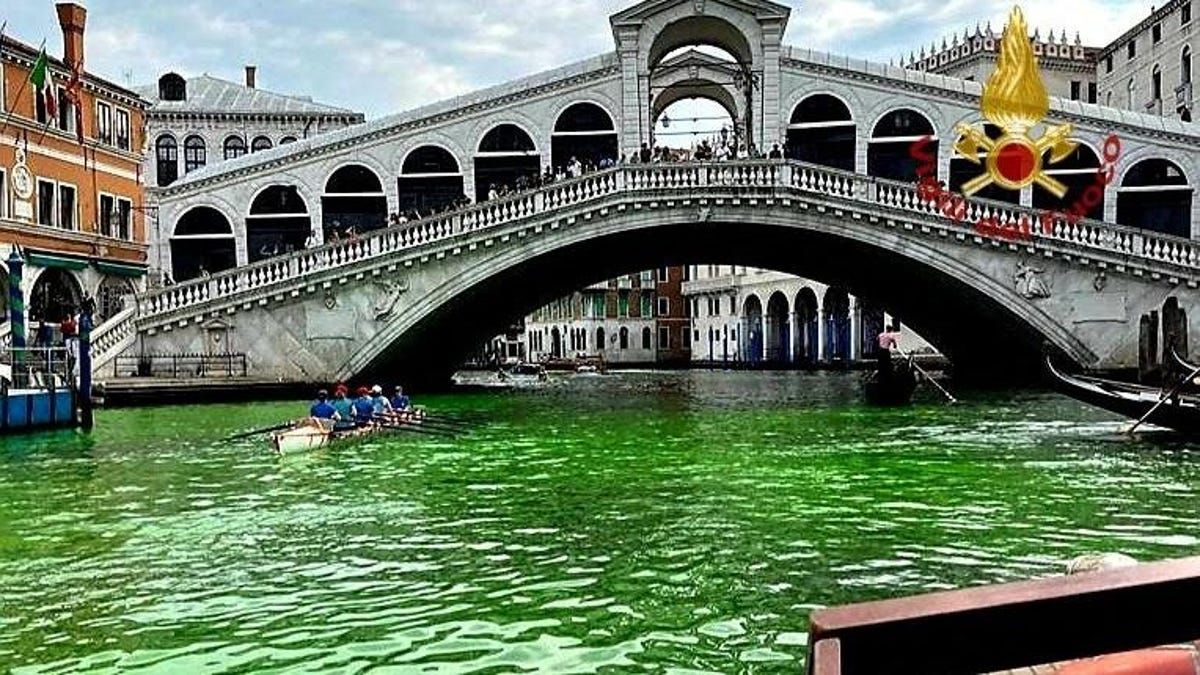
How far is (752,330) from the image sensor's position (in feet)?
181

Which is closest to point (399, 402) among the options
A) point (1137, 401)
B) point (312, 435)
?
point (312, 435)

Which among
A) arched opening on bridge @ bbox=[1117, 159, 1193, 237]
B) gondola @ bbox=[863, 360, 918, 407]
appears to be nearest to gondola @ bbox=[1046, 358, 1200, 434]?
gondola @ bbox=[863, 360, 918, 407]

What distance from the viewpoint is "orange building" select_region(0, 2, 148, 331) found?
986 inches

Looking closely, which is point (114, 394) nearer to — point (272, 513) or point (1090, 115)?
point (272, 513)

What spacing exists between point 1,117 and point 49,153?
197cm

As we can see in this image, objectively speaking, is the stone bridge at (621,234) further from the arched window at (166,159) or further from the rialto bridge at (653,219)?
the arched window at (166,159)

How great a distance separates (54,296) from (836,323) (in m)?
29.9

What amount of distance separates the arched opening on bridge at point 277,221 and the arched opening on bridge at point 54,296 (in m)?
4.06

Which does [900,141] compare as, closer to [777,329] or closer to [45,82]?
[45,82]

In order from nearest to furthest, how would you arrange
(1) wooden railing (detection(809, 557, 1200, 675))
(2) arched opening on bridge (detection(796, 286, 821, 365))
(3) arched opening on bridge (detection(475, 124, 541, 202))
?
(1) wooden railing (detection(809, 557, 1200, 675)), (3) arched opening on bridge (detection(475, 124, 541, 202)), (2) arched opening on bridge (detection(796, 286, 821, 365))

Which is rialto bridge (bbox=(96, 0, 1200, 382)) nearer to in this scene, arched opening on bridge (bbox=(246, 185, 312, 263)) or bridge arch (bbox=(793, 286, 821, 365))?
arched opening on bridge (bbox=(246, 185, 312, 263))

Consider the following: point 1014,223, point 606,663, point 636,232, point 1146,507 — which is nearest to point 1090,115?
point 1014,223

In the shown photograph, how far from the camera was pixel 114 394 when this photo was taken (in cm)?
2136

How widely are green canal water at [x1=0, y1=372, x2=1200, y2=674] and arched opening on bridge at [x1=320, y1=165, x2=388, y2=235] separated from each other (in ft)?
43.9
